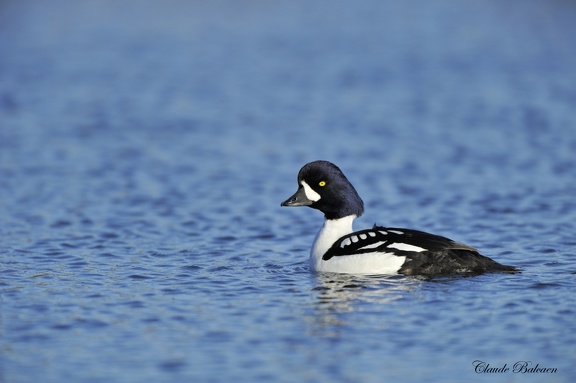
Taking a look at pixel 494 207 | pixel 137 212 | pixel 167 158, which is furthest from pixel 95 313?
pixel 167 158

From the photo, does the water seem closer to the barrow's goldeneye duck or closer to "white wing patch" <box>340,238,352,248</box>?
the barrow's goldeneye duck

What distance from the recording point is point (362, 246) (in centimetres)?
1288

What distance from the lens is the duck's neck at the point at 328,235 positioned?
13312 mm

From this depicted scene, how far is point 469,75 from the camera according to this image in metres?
30.4

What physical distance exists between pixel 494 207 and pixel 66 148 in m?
9.66

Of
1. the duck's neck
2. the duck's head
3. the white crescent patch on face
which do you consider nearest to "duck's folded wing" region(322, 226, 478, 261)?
the duck's neck

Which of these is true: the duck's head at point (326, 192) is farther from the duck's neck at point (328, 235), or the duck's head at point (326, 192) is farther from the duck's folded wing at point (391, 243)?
the duck's folded wing at point (391, 243)

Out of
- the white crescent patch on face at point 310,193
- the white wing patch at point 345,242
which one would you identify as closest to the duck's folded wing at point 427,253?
the white wing patch at point 345,242

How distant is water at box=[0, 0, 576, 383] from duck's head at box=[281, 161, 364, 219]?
87cm

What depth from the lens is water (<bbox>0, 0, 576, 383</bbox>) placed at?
9.92m

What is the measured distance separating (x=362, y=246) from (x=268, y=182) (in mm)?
6938

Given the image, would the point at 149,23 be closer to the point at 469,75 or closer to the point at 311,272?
the point at 469,75

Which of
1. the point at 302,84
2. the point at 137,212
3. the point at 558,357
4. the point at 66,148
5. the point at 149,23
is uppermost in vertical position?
the point at 149,23

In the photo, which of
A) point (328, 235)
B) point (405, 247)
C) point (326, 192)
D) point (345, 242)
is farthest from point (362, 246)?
point (326, 192)
